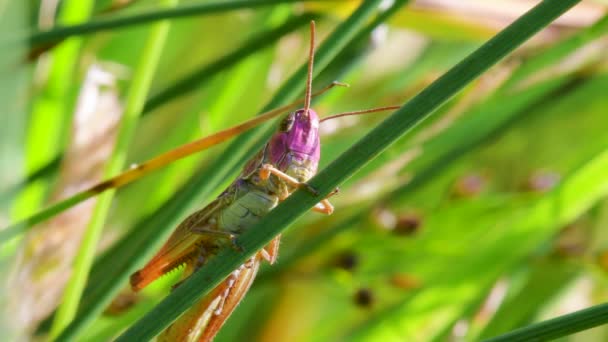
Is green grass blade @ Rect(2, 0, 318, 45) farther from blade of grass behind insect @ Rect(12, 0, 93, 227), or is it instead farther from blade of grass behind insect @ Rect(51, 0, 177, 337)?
blade of grass behind insect @ Rect(12, 0, 93, 227)

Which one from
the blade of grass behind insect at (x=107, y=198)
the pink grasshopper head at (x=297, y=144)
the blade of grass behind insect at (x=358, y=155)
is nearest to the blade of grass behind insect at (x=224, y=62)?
the blade of grass behind insect at (x=107, y=198)

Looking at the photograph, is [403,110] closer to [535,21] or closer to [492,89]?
[535,21]

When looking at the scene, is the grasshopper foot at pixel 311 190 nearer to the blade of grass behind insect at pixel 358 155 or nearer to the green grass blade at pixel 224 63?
the blade of grass behind insect at pixel 358 155

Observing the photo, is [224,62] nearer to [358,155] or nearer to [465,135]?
[465,135]

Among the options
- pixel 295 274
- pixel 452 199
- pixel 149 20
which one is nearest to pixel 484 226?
pixel 452 199

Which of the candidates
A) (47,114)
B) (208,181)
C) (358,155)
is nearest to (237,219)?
(208,181)
